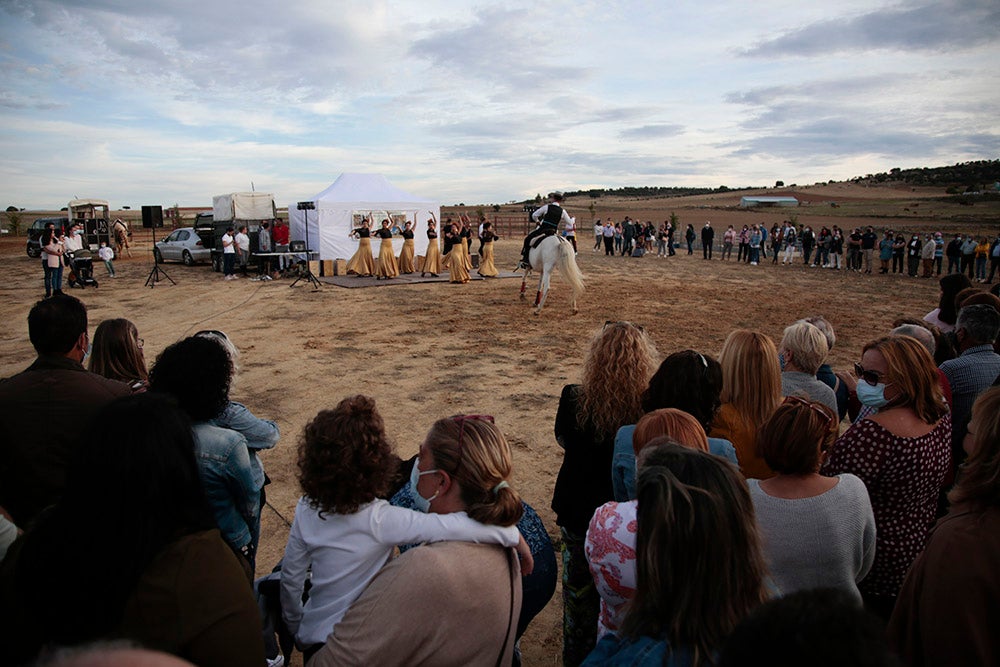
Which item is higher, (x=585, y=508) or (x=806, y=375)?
(x=806, y=375)

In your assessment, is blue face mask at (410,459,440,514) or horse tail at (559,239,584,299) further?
horse tail at (559,239,584,299)

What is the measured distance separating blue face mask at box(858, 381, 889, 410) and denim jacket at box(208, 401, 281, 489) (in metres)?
2.69

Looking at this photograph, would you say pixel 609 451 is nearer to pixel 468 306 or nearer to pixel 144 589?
pixel 144 589

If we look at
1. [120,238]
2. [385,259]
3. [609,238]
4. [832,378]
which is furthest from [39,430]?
[120,238]

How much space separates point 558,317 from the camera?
12102 mm

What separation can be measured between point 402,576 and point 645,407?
56.8 inches

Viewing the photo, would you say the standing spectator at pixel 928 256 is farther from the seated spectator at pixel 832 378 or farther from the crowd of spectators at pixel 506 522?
the crowd of spectators at pixel 506 522

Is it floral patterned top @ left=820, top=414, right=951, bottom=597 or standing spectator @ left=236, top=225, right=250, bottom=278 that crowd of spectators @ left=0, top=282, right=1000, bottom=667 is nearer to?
floral patterned top @ left=820, top=414, right=951, bottom=597

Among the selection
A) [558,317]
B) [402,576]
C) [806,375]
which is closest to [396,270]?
[558,317]

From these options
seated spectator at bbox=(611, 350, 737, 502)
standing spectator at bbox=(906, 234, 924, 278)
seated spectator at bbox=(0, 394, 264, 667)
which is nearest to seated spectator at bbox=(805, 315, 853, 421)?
seated spectator at bbox=(611, 350, 737, 502)

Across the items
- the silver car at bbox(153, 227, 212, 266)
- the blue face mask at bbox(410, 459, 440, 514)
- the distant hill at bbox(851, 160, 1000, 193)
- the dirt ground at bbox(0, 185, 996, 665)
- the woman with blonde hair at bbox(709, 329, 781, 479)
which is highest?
the distant hill at bbox(851, 160, 1000, 193)

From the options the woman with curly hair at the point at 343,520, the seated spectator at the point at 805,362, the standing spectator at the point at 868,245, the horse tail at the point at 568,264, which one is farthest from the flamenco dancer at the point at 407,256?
the woman with curly hair at the point at 343,520

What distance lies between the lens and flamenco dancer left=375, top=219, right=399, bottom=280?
18062 millimetres

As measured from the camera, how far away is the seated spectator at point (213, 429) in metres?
2.40
